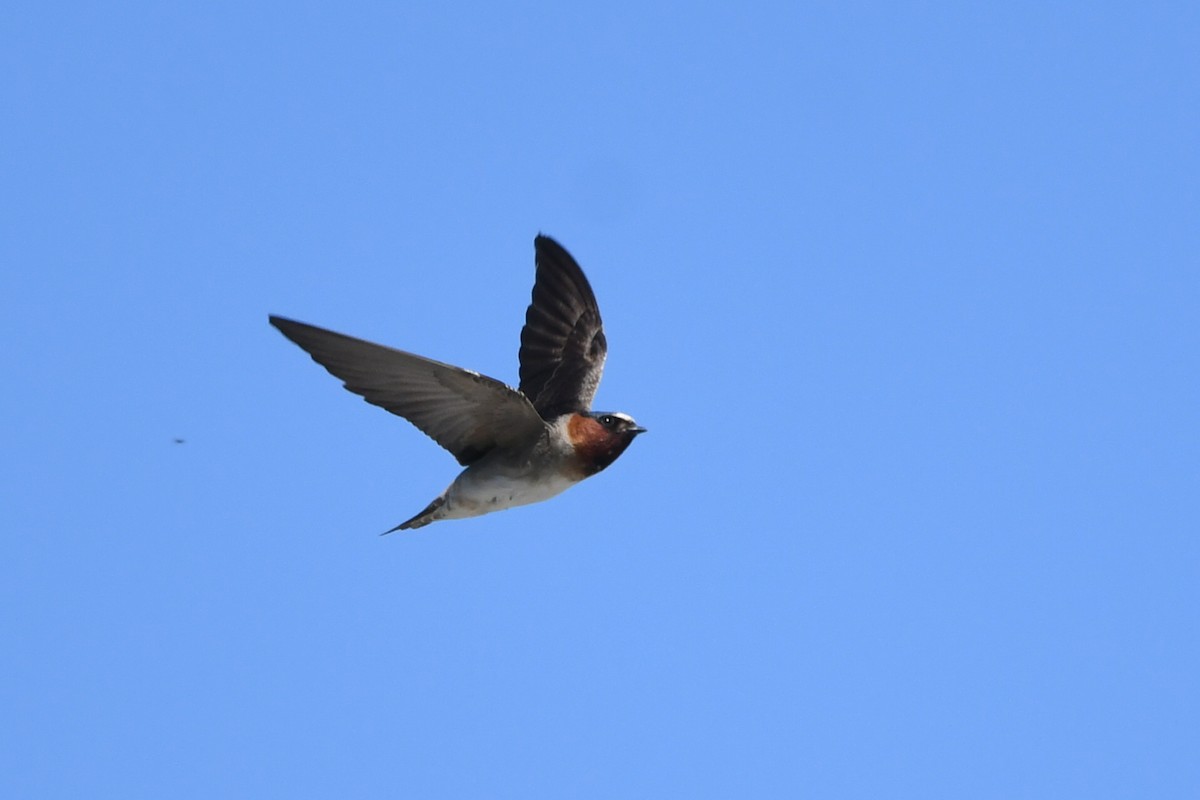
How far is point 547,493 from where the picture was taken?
1092 cm

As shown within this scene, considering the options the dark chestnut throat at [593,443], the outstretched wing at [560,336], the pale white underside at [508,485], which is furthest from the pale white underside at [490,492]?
the outstretched wing at [560,336]

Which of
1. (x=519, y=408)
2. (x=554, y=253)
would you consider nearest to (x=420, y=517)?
(x=519, y=408)

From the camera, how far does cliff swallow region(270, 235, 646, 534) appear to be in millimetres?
9688

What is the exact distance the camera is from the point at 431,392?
1005 centimetres

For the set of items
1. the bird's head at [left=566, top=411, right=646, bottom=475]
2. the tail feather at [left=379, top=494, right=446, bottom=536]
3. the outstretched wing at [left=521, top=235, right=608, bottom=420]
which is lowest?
the tail feather at [left=379, top=494, right=446, bottom=536]

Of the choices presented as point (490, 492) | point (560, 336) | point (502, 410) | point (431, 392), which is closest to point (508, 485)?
point (490, 492)

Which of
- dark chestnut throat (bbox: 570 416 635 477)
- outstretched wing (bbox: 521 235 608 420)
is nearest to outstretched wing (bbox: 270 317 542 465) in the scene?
dark chestnut throat (bbox: 570 416 635 477)

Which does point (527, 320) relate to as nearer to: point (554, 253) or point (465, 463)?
point (554, 253)

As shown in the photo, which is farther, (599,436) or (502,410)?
(599,436)

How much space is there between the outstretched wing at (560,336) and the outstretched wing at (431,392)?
1758 millimetres

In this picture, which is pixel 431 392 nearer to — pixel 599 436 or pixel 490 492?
pixel 490 492

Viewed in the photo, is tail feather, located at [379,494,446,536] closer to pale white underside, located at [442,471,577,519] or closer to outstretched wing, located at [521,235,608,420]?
pale white underside, located at [442,471,577,519]

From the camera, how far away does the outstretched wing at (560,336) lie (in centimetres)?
1251

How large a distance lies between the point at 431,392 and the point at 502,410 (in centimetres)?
50
